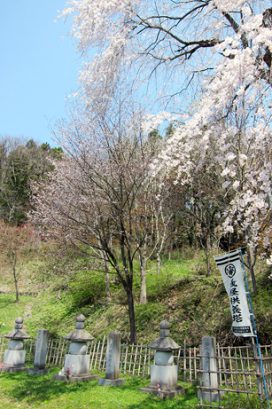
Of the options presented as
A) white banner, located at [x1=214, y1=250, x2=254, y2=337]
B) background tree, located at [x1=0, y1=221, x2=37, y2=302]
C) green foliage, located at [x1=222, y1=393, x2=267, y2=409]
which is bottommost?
green foliage, located at [x1=222, y1=393, x2=267, y2=409]

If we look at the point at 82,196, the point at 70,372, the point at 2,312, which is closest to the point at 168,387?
the point at 70,372

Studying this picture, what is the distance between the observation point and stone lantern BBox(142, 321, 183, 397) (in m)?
6.30

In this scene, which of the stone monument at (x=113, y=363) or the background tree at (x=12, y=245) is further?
the background tree at (x=12, y=245)

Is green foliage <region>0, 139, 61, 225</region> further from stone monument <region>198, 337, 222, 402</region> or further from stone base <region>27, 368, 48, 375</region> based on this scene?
stone monument <region>198, 337, 222, 402</region>

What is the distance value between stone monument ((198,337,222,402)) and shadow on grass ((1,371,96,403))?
2.32m

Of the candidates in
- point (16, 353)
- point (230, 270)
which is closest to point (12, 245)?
point (16, 353)

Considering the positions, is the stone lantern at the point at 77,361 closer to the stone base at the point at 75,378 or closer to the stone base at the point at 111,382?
the stone base at the point at 75,378

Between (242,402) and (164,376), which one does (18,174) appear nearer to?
(164,376)

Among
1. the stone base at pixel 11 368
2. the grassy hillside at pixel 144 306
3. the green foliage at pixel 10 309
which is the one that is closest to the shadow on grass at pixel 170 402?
the grassy hillside at pixel 144 306

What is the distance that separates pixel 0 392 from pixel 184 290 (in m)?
6.57

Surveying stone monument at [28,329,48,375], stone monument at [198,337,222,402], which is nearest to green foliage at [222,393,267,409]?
stone monument at [198,337,222,402]

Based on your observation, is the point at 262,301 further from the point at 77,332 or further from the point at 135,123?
the point at 135,123

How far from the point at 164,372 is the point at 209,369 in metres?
0.86

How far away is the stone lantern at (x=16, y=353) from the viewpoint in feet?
28.5
